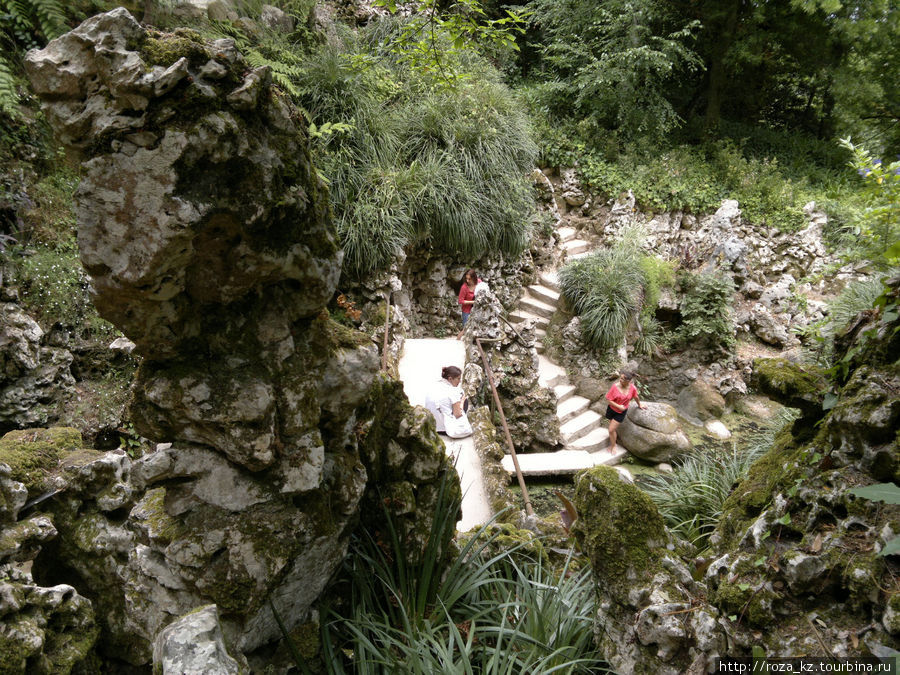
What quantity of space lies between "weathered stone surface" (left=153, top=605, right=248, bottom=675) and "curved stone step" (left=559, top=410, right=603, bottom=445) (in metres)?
5.89

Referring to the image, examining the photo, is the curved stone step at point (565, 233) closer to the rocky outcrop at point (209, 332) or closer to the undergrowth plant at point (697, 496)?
the undergrowth plant at point (697, 496)

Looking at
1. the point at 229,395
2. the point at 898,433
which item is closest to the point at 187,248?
the point at 229,395

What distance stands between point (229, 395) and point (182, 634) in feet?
2.44

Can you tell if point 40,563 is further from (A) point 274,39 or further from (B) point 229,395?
(A) point 274,39

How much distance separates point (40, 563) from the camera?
2.21 metres

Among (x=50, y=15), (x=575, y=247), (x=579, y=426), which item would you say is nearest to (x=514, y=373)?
(x=579, y=426)

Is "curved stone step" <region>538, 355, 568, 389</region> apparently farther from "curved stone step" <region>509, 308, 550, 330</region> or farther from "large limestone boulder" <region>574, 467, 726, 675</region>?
"large limestone boulder" <region>574, 467, 726, 675</region>

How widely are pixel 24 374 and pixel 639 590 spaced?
16.4 feet

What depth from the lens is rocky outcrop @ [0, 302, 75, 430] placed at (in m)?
3.93

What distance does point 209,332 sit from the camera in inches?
66.0

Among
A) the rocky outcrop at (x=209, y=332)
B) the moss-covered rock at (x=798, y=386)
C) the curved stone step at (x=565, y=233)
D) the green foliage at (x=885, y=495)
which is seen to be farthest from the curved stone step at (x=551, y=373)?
the green foliage at (x=885, y=495)

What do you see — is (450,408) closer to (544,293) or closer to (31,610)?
(31,610)

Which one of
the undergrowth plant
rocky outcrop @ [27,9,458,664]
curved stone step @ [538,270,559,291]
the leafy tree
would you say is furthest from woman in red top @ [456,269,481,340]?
the leafy tree

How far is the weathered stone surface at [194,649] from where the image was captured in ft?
4.62
